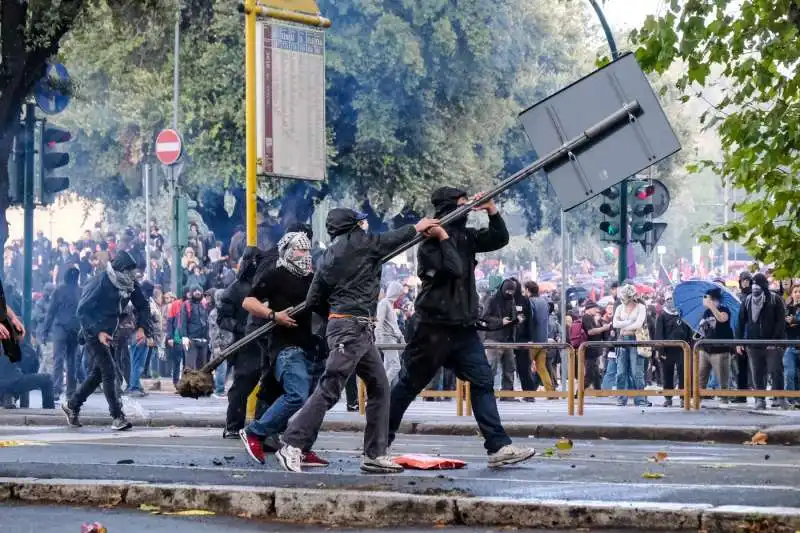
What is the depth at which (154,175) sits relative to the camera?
42.1 meters

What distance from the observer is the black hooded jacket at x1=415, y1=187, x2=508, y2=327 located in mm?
10773

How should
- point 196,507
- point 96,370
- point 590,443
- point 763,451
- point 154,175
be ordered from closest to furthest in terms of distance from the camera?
point 196,507 < point 763,451 < point 590,443 < point 96,370 < point 154,175

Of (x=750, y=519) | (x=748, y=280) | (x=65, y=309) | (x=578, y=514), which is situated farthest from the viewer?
(x=65, y=309)

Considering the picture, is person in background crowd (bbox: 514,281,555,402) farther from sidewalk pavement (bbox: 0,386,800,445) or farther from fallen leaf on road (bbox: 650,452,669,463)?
fallen leaf on road (bbox: 650,452,669,463)

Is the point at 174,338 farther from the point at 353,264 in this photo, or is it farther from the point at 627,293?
the point at 353,264

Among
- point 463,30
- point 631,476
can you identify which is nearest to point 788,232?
point 631,476

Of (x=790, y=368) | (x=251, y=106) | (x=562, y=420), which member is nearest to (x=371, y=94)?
(x=790, y=368)

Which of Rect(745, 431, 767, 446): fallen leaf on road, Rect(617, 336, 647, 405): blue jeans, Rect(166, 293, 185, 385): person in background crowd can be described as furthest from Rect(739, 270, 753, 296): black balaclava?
Rect(166, 293, 185, 385): person in background crowd

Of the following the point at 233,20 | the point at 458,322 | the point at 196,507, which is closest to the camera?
the point at 196,507

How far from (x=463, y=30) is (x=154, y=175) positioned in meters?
9.04

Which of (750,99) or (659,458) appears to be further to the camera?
(750,99)

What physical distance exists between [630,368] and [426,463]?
8.65 metres

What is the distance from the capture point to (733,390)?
57.6 ft

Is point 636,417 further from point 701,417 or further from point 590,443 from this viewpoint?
point 590,443
